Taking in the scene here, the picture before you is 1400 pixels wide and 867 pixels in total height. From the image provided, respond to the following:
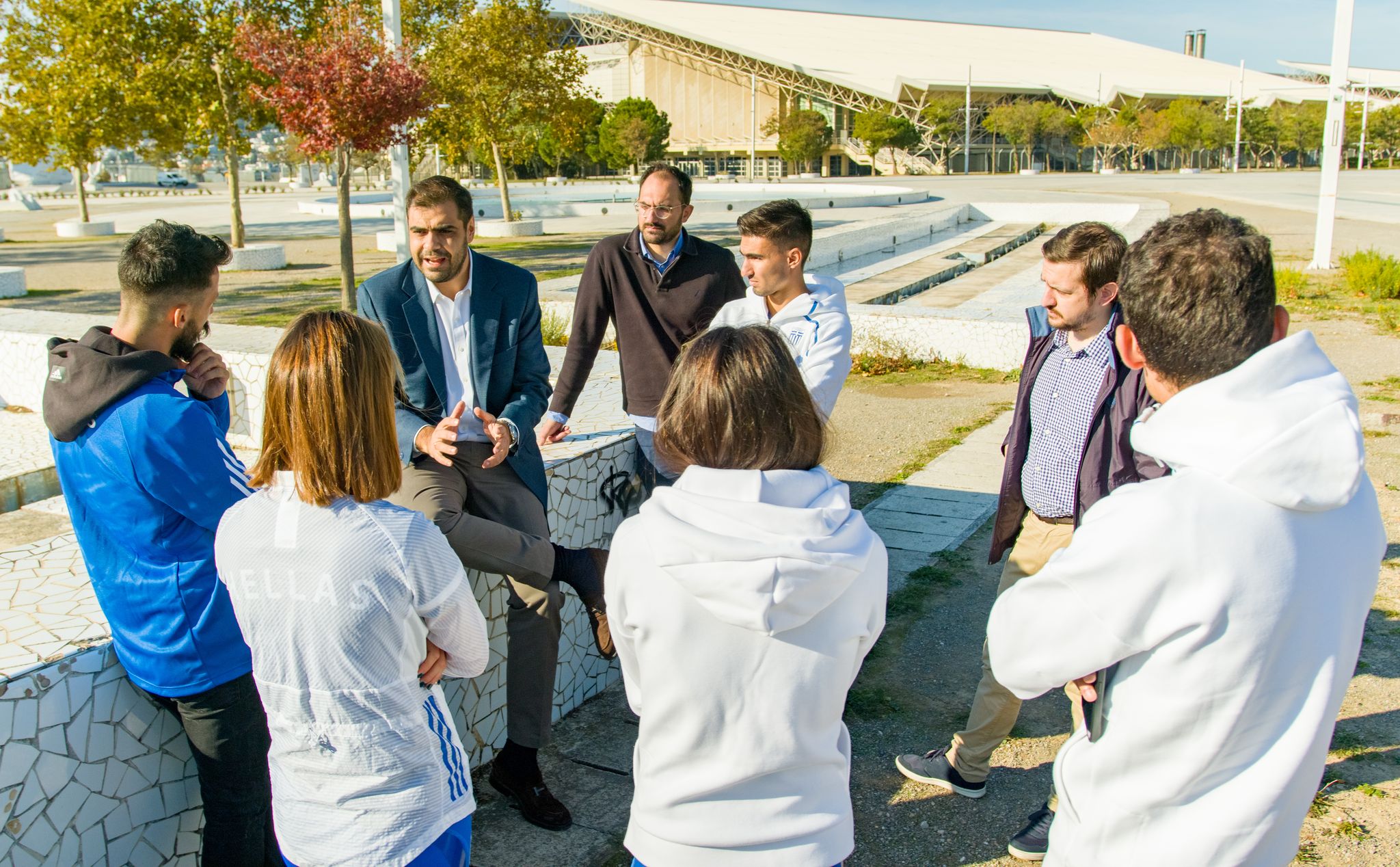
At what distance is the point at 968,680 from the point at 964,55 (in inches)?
3936

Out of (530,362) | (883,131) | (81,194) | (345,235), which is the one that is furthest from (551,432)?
(883,131)

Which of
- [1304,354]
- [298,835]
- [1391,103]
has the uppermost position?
[1391,103]

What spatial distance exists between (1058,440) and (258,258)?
19.3 m

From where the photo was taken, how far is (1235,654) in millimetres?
1536

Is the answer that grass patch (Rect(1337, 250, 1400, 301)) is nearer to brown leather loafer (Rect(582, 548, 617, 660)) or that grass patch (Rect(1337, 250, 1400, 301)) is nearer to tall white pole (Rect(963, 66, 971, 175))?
brown leather loafer (Rect(582, 548, 617, 660))

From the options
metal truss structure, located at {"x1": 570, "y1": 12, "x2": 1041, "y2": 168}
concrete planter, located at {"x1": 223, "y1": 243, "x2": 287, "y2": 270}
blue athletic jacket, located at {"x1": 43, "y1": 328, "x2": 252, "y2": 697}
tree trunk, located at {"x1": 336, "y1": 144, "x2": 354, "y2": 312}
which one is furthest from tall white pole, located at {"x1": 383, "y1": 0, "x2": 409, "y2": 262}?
metal truss structure, located at {"x1": 570, "y1": 12, "x2": 1041, "y2": 168}

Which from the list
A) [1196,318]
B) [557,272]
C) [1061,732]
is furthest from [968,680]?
[557,272]

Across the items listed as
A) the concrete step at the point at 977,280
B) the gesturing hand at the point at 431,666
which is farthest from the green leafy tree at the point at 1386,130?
the gesturing hand at the point at 431,666

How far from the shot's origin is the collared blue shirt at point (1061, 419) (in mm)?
3160

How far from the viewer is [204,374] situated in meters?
2.67

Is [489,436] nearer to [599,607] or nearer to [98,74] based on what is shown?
[599,607]

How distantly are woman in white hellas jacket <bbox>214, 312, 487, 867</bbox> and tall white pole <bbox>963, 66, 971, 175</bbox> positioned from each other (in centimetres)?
8162

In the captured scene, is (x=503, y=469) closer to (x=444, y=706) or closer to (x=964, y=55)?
(x=444, y=706)

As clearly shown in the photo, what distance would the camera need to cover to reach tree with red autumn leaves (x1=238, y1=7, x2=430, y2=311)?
13836 mm
